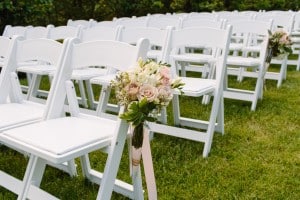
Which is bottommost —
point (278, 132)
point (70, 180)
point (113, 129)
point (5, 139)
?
point (70, 180)

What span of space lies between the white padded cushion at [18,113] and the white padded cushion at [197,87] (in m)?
1.23

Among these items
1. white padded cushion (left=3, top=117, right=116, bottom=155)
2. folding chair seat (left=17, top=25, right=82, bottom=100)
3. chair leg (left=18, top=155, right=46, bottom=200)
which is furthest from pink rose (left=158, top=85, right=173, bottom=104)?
folding chair seat (left=17, top=25, right=82, bottom=100)

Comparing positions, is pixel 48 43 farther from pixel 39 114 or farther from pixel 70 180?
pixel 70 180

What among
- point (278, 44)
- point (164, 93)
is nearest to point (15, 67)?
point (164, 93)

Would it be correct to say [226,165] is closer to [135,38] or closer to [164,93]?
[164,93]

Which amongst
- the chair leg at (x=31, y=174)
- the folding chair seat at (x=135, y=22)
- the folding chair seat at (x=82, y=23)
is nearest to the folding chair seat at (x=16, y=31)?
the folding chair seat at (x=82, y=23)

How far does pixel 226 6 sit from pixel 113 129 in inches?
528

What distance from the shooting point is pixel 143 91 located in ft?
7.03

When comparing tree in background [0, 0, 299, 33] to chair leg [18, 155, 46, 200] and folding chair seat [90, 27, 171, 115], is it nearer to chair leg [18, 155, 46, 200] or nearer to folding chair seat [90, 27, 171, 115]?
folding chair seat [90, 27, 171, 115]

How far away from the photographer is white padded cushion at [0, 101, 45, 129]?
2.71 meters

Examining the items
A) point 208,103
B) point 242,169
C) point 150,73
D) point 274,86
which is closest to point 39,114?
point 150,73

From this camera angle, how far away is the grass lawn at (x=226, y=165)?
313 centimetres

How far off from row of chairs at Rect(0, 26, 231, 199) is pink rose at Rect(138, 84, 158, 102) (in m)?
0.27

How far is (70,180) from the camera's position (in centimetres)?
336
